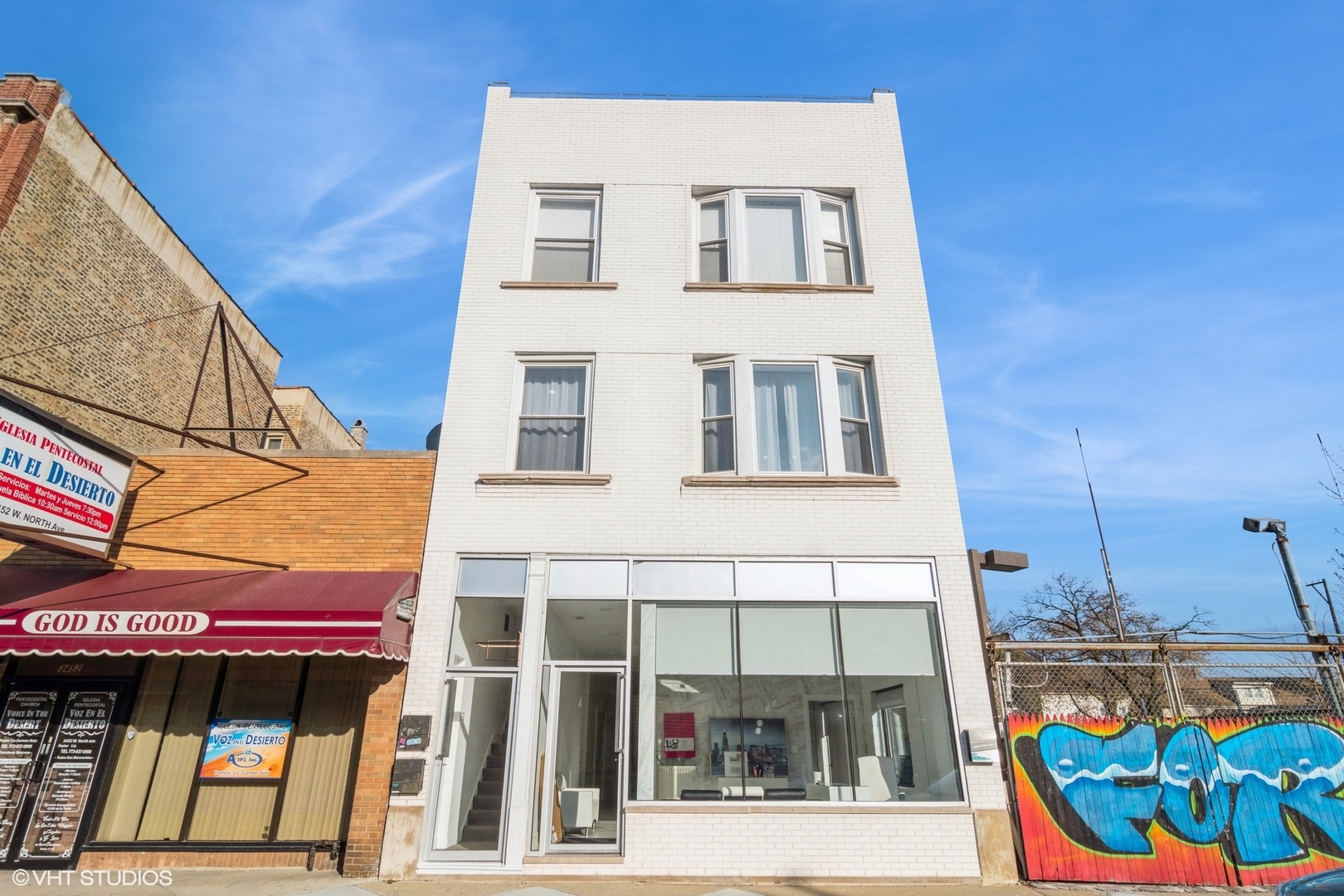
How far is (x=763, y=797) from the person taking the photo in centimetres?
850

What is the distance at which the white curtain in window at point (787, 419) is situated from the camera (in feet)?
33.7

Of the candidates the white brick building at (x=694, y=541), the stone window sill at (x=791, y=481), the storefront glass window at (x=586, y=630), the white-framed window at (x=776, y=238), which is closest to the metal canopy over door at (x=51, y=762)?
the white brick building at (x=694, y=541)

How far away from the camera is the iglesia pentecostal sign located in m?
7.57

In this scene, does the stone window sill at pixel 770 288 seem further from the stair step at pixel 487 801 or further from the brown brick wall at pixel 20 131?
the brown brick wall at pixel 20 131

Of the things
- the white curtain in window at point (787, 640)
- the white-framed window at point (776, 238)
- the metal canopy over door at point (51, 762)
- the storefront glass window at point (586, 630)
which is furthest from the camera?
the white-framed window at point (776, 238)

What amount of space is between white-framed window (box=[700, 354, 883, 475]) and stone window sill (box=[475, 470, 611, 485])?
1.53 m

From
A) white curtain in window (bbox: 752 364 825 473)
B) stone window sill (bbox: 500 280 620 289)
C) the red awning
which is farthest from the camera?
stone window sill (bbox: 500 280 620 289)

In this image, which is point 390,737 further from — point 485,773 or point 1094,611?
point 1094,611

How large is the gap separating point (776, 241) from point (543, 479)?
563 cm

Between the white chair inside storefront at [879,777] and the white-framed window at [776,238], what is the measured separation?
6.93m

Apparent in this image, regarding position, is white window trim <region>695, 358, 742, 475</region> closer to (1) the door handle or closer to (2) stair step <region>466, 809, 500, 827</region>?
(1) the door handle

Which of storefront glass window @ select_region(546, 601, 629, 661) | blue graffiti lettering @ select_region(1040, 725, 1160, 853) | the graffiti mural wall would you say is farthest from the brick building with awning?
blue graffiti lettering @ select_region(1040, 725, 1160, 853)

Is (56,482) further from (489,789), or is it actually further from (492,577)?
(489,789)

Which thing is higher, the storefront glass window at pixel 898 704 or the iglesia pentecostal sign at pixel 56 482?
the iglesia pentecostal sign at pixel 56 482
